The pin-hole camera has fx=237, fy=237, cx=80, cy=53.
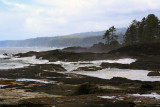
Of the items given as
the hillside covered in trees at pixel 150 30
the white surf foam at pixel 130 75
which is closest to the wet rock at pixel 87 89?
the white surf foam at pixel 130 75

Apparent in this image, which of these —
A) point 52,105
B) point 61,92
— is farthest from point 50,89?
point 52,105

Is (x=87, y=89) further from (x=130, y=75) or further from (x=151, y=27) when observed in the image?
(x=151, y=27)

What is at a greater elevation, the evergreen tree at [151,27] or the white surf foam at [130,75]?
the evergreen tree at [151,27]

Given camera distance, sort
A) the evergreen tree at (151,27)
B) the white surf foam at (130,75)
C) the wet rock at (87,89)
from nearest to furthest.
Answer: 1. the wet rock at (87,89)
2. the white surf foam at (130,75)
3. the evergreen tree at (151,27)

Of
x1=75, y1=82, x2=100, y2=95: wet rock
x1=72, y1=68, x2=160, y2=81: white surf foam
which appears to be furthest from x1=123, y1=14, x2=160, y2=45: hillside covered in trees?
x1=75, y1=82, x2=100, y2=95: wet rock

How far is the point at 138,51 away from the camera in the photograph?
57781 millimetres

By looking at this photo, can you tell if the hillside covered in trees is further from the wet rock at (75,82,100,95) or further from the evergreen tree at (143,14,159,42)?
the wet rock at (75,82,100,95)

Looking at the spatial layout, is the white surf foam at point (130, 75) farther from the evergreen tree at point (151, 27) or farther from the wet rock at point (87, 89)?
the evergreen tree at point (151, 27)

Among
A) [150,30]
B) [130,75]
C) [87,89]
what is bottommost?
[130,75]

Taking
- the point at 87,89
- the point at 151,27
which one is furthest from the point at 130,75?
the point at 151,27

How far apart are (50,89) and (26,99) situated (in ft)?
16.1

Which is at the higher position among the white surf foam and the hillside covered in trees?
the hillside covered in trees

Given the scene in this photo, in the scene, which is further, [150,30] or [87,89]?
[150,30]

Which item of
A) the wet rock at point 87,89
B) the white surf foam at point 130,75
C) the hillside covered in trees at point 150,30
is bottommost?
the white surf foam at point 130,75
